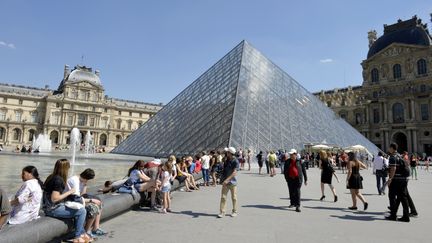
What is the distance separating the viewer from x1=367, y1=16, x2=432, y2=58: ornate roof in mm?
44250

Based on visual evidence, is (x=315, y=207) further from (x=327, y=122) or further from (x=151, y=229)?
(x=327, y=122)

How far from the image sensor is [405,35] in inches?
1820

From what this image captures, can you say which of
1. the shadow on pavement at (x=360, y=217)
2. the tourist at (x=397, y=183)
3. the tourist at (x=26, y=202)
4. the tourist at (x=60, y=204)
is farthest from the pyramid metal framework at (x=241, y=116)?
the tourist at (x=26, y=202)

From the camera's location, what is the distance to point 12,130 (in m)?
57.7

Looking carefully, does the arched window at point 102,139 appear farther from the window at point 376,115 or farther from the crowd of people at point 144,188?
the crowd of people at point 144,188

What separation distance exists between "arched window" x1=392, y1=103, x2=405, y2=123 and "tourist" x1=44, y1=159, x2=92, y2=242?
49.2 meters

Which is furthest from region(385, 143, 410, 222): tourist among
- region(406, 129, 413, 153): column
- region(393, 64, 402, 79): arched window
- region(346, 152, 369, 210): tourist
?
region(393, 64, 402, 79): arched window

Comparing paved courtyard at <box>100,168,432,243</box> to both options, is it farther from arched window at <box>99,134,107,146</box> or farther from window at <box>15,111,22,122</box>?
arched window at <box>99,134,107,146</box>

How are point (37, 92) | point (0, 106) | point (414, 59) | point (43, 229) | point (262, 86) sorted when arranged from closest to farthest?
1. point (43, 229)
2. point (262, 86)
3. point (414, 59)
4. point (0, 106)
5. point (37, 92)

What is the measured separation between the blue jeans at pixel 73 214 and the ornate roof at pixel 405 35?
169 feet

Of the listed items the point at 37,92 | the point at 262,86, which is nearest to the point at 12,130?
the point at 37,92

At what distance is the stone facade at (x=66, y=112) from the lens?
57.8 m

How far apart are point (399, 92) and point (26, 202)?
50751mm

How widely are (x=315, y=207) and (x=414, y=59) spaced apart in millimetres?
47203
